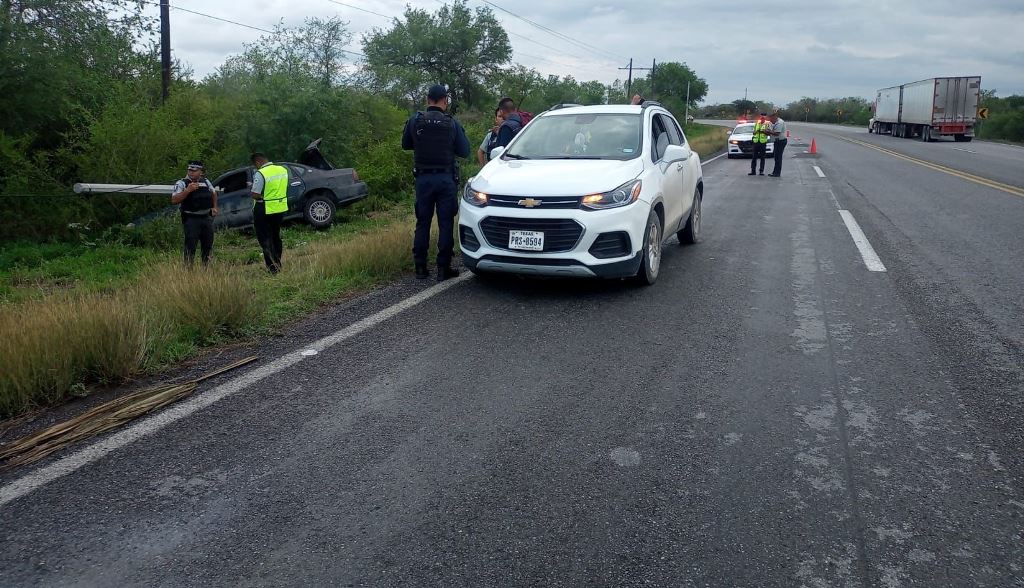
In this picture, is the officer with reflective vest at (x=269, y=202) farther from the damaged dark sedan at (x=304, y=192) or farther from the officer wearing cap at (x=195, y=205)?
the damaged dark sedan at (x=304, y=192)

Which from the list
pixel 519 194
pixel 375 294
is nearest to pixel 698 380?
pixel 519 194

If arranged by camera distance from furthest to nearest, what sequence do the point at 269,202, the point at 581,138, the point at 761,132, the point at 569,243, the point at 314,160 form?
the point at 761,132 < the point at 314,160 < the point at 269,202 < the point at 581,138 < the point at 569,243

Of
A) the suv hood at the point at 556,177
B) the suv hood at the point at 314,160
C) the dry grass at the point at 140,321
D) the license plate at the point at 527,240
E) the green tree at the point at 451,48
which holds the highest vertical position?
the green tree at the point at 451,48

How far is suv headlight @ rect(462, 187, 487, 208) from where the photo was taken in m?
7.32

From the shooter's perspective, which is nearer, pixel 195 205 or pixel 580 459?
pixel 580 459

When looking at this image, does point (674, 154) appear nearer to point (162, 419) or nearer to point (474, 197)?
point (474, 197)

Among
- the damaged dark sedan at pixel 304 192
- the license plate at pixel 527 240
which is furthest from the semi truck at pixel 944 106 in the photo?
the license plate at pixel 527 240

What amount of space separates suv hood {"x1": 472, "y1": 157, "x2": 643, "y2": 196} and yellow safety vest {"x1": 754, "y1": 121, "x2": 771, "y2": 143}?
590 inches

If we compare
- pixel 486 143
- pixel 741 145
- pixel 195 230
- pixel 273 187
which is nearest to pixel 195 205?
pixel 195 230

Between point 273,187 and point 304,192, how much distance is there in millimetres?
6164

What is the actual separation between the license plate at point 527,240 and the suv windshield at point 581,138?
1.38m

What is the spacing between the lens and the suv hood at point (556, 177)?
7137 mm

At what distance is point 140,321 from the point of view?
5.52 meters

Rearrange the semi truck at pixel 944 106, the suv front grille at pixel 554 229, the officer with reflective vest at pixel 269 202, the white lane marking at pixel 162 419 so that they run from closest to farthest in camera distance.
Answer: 1. the white lane marking at pixel 162 419
2. the suv front grille at pixel 554 229
3. the officer with reflective vest at pixel 269 202
4. the semi truck at pixel 944 106
